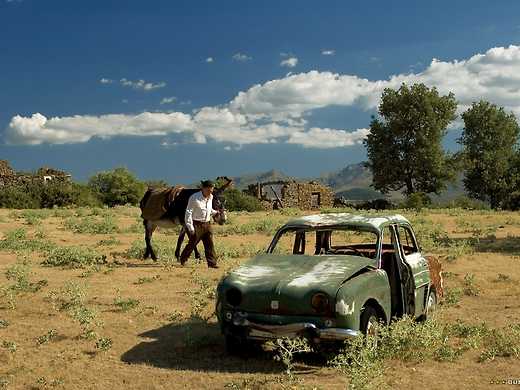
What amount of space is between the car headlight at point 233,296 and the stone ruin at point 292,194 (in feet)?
132

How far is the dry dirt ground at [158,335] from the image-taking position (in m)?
5.81

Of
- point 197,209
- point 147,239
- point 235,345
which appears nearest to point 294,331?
point 235,345

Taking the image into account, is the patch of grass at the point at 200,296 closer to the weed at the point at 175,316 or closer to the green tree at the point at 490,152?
the weed at the point at 175,316

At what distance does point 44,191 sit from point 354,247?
35.2 meters

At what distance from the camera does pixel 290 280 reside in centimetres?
607

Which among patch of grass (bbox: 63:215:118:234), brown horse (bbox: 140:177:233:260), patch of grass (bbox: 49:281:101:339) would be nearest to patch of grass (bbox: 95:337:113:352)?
patch of grass (bbox: 49:281:101:339)

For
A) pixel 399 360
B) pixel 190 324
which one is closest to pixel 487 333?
pixel 399 360

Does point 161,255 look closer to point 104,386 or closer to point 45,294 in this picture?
point 45,294

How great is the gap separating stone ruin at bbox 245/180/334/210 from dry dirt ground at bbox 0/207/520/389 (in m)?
33.4

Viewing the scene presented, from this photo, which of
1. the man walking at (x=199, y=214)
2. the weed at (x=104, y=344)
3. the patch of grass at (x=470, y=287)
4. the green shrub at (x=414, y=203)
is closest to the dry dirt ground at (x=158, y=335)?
the weed at (x=104, y=344)

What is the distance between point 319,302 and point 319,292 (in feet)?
0.36

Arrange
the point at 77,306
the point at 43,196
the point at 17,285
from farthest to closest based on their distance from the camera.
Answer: the point at 43,196
the point at 17,285
the point at 77,306

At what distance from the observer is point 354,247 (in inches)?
328

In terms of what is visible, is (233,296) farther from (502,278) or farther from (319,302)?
(502,278)
